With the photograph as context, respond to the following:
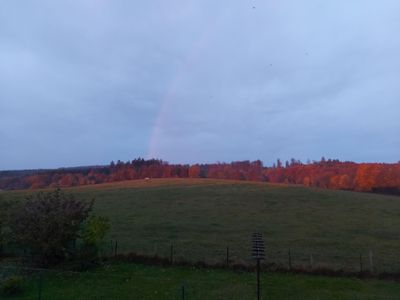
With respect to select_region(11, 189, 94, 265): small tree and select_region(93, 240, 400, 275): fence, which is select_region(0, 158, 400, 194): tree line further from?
select_region(11, 189, 94, 265): small tree

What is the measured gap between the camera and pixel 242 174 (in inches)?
5226

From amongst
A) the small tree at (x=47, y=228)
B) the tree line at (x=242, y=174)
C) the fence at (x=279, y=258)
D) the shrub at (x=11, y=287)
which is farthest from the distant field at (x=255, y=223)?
the tree line at (x=242, y=174)

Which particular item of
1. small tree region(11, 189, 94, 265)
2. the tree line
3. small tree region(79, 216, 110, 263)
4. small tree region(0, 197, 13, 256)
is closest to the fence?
small tree region(79, 216, 110, 263)

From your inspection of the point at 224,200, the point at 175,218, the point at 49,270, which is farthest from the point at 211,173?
the point at 49,270

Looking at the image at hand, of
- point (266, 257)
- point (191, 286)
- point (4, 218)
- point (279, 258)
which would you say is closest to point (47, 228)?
point (4, 218)

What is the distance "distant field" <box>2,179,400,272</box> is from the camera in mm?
31297

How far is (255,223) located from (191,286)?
25099 mm

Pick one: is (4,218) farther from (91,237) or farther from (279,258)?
(279,258)

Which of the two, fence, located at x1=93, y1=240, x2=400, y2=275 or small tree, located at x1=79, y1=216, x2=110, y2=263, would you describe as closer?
small tree, located at x1=79, y1=216, x2=110, y2=263

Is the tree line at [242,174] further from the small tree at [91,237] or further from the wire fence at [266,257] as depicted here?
the small tree at [91,237]

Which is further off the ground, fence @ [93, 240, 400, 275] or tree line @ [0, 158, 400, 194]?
tree line @ [0, 158, 400, 194]

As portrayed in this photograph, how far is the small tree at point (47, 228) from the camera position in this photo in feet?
79.7

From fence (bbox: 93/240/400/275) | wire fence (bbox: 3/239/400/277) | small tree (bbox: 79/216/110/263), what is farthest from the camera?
fence (bbox: 93/240/400/275)

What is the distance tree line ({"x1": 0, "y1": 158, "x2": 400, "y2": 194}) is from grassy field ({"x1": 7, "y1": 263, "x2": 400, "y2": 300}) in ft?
246
